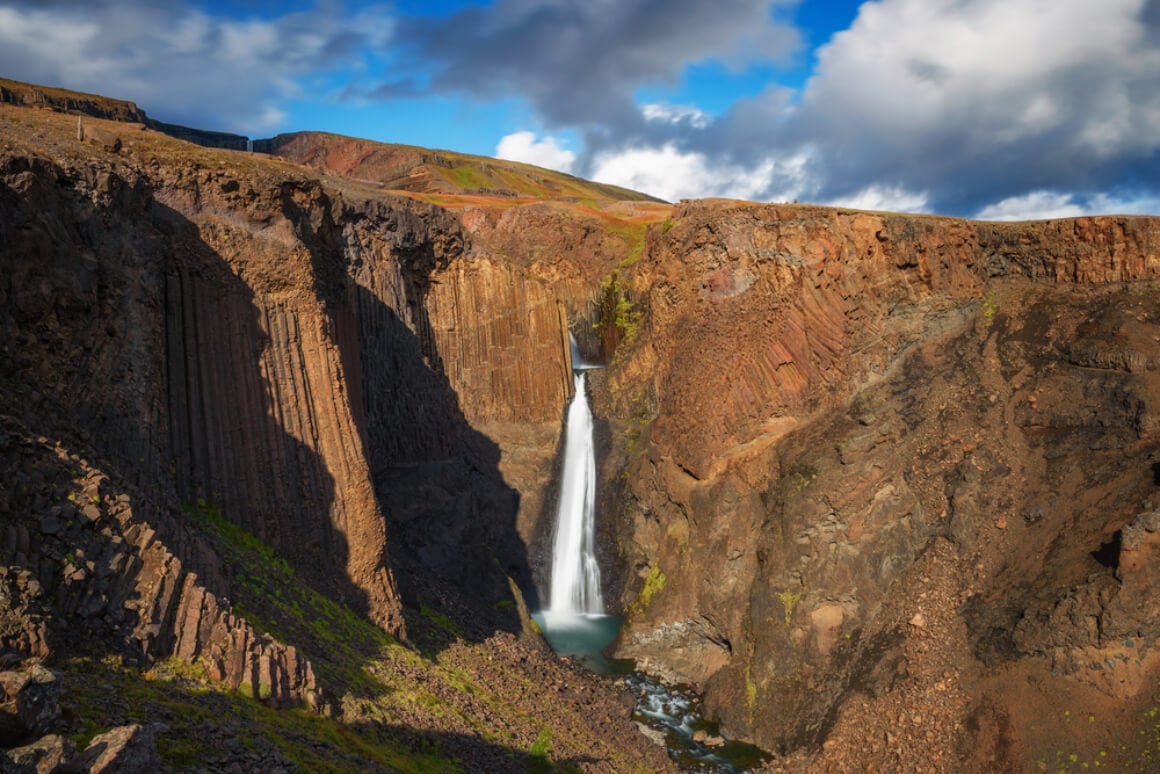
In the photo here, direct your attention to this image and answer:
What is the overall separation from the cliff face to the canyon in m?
0.09

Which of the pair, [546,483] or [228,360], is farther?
[546,483]

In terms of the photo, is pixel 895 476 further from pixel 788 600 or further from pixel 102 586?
pixel 102 586

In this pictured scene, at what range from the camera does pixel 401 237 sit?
31781 mm

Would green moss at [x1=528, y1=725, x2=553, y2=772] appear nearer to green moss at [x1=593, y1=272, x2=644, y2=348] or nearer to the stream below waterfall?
the stream below waterfall

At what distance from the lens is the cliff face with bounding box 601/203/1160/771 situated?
55.9 feet

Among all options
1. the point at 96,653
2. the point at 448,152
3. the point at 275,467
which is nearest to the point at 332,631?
the point at 275,467

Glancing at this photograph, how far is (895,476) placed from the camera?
22.1 metres

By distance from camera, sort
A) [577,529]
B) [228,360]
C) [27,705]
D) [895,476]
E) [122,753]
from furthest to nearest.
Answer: [577,529] < [895,476] < [228,360] < [122,753] < [27,705]

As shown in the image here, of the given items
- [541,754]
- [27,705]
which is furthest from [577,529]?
[27,705]

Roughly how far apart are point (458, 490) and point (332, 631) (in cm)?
1429

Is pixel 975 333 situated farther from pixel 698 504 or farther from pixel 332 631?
pixel 332 631

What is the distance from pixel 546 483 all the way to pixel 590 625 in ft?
21.9

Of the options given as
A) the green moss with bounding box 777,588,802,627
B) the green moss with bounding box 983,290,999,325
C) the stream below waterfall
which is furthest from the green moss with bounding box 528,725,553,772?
the green moss with bounding box 983,290,999,325

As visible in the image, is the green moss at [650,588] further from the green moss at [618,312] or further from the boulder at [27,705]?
the boulder at [27,705]
